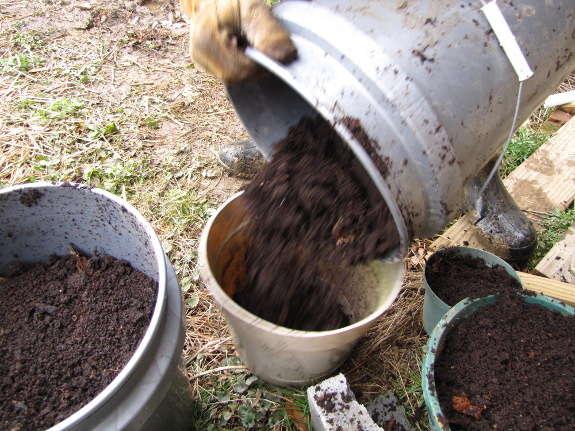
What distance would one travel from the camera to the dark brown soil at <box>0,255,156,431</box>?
3.90 ft

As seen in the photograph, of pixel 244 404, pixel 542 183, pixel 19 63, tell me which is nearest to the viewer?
pixel 244 404

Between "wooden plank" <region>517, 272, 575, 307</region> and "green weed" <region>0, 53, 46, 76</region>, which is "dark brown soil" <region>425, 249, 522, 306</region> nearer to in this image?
"wooden plank" <region>517, 272, 575, 307</region>

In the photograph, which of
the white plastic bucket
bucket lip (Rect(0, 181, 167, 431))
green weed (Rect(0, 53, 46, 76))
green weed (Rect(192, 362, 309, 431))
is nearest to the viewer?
bucket lip (Rect(0, 181, 167, 431))

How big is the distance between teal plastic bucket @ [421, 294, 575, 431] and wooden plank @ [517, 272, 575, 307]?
299mm

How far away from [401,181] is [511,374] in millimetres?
837

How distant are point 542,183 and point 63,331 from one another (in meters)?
2.39

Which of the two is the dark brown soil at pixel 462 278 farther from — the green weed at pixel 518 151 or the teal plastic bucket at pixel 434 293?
the green weed at pixel 518 151

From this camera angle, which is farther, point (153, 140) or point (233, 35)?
point (153, 140)

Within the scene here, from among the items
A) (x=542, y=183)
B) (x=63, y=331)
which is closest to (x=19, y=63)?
(x=63, y=331)

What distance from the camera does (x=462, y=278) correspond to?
1833 millimetres

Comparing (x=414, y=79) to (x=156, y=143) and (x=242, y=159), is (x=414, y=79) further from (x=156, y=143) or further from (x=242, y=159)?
(x=156, y=143)

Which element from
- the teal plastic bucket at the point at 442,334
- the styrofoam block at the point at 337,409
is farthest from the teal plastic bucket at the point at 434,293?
the styrofoam block at the point at 337,409

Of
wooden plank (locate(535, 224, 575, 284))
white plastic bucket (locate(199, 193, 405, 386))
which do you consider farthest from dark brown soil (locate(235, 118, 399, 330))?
wooden plank (locate(535, 224, 575, 284))

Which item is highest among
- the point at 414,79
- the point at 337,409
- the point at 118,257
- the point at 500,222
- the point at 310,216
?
the point at 414,79
